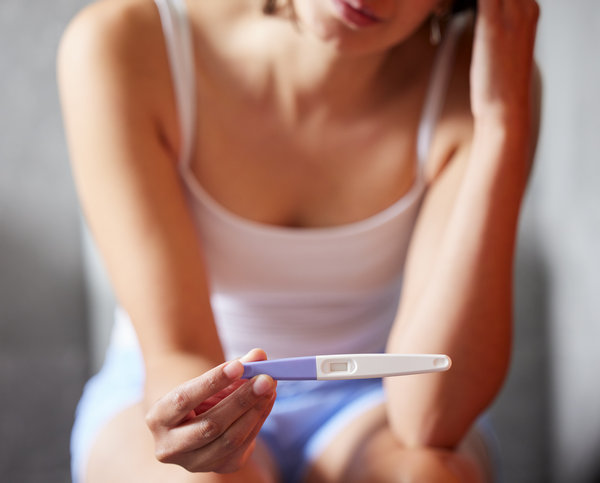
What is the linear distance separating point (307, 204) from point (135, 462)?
300mm

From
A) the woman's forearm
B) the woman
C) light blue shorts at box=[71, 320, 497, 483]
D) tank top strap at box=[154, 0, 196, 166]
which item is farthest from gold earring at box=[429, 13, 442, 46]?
light blue shorts at box=[71, 320, 497, 483]

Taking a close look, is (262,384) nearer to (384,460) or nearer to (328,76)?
(384,460)

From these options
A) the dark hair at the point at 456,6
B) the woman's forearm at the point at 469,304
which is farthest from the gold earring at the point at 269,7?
the woman's forearm at the point at 469,304

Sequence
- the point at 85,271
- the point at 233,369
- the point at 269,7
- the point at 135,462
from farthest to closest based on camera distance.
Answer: the point at 85,271, the point at 269,7, the point at 135,462, the point at 233,369

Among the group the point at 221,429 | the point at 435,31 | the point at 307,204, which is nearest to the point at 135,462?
the point at 221,429

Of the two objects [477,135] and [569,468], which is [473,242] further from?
[569,468]

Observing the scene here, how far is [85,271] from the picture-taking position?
110cm

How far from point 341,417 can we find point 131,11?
1.48 feet

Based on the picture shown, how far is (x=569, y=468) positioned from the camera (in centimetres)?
100

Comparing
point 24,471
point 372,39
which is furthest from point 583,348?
point 24,471

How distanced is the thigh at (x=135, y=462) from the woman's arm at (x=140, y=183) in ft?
0.14

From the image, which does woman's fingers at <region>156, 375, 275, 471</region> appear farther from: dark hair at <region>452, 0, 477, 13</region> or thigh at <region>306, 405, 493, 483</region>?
dark hair at <region>452, 0, 477, 13</region>

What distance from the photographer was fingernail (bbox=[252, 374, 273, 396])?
0.41 metres

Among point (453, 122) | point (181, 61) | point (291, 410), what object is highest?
point (181, 61)
